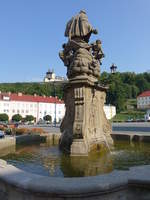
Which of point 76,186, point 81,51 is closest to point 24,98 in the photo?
point 81,51

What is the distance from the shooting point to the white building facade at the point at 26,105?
91.2m

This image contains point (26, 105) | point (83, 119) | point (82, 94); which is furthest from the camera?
point (26, 105)

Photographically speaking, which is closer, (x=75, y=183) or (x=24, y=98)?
(x=75, y=183)

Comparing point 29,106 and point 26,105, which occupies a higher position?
point 26,105

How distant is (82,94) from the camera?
995cm

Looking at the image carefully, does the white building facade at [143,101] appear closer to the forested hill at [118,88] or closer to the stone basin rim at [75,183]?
the forested hill at [118,88]

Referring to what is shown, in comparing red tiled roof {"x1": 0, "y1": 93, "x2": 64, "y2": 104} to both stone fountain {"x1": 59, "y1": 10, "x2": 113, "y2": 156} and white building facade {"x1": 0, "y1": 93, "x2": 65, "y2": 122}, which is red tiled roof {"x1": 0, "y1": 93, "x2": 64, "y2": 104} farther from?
stone fountain {"x1": 59, "y1": 10, "x2": 113, "y2": 156}

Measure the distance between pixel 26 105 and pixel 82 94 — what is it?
286 feet

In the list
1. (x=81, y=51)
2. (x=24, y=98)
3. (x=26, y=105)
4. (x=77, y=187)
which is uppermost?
(x=24, y=98)

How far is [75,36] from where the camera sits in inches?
439

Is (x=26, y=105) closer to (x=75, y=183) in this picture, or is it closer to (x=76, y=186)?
(x=75, y=183)

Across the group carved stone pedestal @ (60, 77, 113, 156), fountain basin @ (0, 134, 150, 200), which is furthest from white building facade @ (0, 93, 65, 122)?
fountain basin @ (0, 134, 150, 200)

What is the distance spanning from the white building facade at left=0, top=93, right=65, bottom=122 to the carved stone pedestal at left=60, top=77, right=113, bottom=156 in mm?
78085

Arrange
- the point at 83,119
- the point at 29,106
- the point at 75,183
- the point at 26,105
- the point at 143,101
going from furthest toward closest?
the point at 143,101
the point at 29,106
the point at 26,105
the point at 83,119
the point at 75,183
